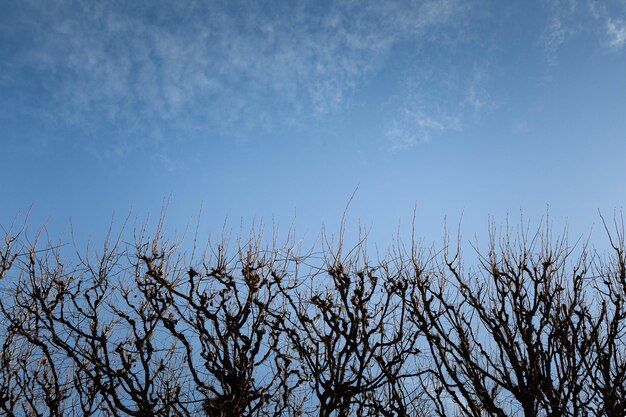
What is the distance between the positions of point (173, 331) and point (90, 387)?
420 cm

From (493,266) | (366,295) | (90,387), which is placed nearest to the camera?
(366,295)

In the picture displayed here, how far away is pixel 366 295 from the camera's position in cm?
636

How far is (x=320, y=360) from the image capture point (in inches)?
241

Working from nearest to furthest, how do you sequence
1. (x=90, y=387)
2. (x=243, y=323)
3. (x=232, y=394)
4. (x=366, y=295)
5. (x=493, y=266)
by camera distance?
(x=232, y=394) < (x=243, y=323) < (x=366, y=295) < (x=493, y=266) < (x=90, y=387)

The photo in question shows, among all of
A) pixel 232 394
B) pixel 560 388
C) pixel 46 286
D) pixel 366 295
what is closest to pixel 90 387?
pixel 46 286

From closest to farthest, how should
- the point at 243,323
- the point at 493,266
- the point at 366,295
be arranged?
the point at 243,323 < the point at 366,295 < the point at 493,266

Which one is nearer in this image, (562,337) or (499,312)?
(562,337)

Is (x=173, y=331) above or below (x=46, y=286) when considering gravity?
below


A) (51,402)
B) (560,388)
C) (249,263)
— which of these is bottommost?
(560,388)

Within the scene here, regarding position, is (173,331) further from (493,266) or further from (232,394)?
(493,266)

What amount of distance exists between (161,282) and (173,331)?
0.73 metres

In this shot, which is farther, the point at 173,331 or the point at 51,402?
the point at 51,402

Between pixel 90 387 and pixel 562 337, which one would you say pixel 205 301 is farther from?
pixel 562 337

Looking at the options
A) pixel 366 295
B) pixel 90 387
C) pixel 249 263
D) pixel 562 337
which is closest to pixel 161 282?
pixel 249 263
